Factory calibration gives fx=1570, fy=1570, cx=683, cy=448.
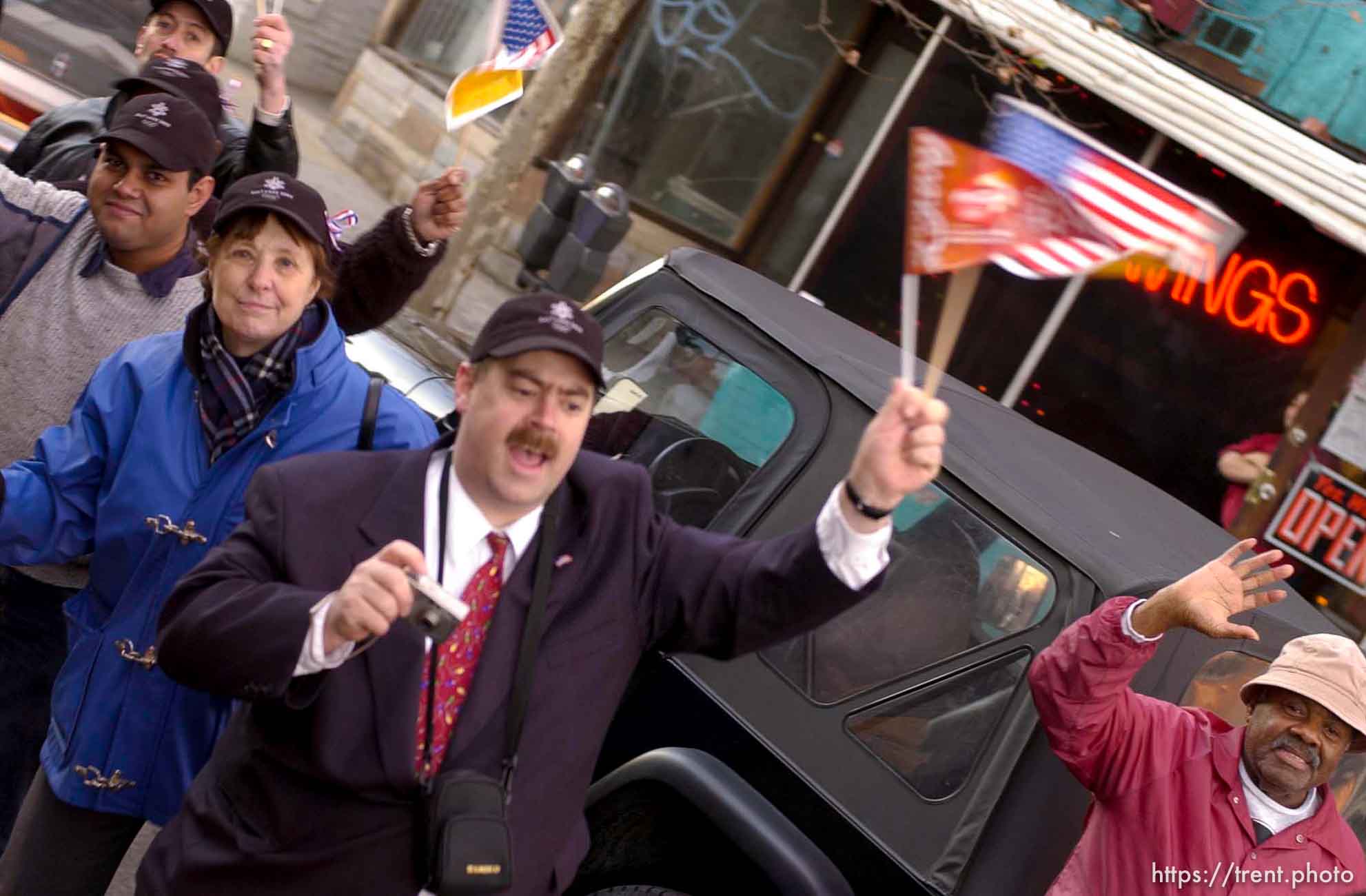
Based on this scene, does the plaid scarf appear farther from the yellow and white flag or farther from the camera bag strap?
the yellow and white flag

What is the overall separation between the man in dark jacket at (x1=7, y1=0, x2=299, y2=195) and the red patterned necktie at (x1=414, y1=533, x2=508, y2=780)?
7.39 feet

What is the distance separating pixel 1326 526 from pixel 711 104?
18.8 ft

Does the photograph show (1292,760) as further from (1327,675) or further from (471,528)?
(471,528)

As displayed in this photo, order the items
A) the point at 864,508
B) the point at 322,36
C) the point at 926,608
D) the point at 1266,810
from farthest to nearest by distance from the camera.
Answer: the point at 322,36
the point at 926,608
the point at 1266,810
the point at 864,508

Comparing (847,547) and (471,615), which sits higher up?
(847,547)

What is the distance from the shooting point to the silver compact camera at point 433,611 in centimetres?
212

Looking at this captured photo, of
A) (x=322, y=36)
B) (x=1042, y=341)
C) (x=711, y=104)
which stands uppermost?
(x=711, y=104)

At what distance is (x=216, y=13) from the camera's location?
4805mm

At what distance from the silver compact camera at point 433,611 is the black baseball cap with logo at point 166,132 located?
5.82ft

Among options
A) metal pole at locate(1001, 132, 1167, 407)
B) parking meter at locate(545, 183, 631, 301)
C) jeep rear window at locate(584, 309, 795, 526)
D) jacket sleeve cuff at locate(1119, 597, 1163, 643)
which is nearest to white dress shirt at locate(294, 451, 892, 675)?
jacket sleeve cuff at locate(1119, 597, 1163, 643)

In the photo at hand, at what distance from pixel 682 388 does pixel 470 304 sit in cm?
816

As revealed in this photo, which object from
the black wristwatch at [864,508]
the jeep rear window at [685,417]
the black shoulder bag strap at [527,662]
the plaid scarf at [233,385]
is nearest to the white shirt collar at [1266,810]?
the jeep rear window at [685,417]

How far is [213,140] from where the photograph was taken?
12.2ft

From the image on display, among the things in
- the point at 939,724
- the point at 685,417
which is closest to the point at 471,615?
the point at 939,724
